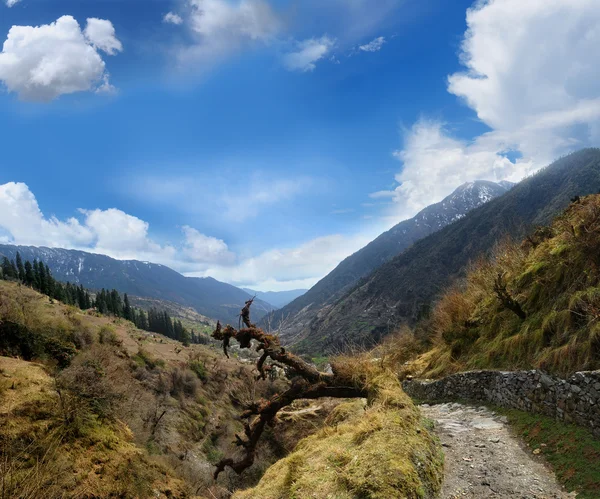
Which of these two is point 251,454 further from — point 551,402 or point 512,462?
point 551,402

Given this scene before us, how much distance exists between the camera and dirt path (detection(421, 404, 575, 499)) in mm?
5156

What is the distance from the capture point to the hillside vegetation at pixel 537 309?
25.1ft

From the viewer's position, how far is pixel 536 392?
7836mm

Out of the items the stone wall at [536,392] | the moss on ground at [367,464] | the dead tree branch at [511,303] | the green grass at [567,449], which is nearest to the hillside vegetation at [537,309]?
the dead tree branch at [511,303]

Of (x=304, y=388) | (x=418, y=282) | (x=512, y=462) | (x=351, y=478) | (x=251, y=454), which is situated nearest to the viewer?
(x=351, y=478)

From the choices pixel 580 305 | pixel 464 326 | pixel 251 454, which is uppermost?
pixel 580 305

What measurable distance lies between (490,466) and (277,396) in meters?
5.68

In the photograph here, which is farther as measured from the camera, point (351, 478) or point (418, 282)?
point (418, 282)

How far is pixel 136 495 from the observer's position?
7.25 metres

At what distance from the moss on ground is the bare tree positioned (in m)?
2.62

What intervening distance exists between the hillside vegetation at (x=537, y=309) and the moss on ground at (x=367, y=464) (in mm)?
4078

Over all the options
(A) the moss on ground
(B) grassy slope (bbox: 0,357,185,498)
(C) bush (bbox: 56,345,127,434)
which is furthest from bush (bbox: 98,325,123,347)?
(A) the moss on ground

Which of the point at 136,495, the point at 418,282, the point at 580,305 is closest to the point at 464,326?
the point at 580,305

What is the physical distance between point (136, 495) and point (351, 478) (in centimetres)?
569
